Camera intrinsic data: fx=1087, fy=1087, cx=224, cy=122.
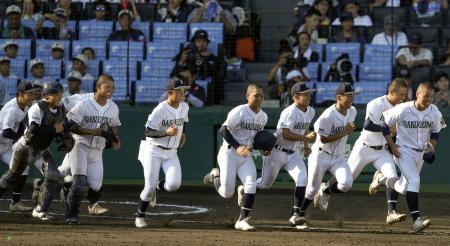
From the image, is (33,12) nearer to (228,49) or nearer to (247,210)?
(228,49)

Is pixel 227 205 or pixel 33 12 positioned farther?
pixel 33 12

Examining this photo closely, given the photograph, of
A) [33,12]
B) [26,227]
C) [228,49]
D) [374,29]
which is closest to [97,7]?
[33,12]

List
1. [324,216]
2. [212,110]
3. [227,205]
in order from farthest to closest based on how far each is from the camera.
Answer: [212,110] → [227,205] → [324,216]

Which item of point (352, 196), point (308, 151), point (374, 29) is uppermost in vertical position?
point (374, 29)

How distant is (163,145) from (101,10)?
725 centimetres

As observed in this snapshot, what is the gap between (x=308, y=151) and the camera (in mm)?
13398

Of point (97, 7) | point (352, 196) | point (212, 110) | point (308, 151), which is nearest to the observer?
point (308, 151)

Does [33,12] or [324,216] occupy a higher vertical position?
[33,12]

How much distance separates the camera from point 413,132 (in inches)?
508

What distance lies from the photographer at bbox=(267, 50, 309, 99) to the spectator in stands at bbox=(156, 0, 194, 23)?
6.79 ft

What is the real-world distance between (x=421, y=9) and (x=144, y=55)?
5.17m

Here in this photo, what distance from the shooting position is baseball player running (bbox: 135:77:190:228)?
12.9m

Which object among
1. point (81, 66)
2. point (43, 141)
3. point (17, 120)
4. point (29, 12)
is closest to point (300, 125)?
point (43, 141)

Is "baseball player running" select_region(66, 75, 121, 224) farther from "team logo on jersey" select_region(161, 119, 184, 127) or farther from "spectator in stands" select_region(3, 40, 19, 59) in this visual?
"spectator in stands" select_region(3, 40, 19, 59)
